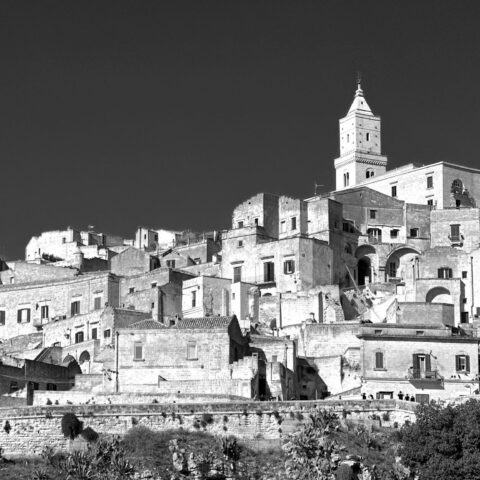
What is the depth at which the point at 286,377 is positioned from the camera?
7375 centimetres

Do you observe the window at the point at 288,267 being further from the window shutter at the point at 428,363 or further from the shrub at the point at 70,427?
the shrub at the point at 70,427

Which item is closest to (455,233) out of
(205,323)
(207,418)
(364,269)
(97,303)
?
(364,269)

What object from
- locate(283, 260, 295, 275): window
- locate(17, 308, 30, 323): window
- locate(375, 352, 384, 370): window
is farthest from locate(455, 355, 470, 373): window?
locate(17, 308, 30, 323): window

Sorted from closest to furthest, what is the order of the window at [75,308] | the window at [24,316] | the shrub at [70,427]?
the shrub at [70,427] < the window at [75,308] < the window at [24,316]

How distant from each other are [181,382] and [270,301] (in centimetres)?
1789

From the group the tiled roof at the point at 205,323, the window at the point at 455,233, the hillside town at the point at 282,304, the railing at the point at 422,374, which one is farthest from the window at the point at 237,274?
the railing at the point at 422,374

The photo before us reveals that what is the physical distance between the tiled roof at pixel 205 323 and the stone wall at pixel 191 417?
10761mm

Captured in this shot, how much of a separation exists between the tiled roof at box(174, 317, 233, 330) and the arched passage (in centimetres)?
1771

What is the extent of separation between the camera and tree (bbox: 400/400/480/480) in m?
56.5

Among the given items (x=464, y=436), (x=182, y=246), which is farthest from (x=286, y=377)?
(x=182, y=246)

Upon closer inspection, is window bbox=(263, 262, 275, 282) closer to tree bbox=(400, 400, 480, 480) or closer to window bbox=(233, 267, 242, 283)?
window bbox=(233, 267, 242, 283)

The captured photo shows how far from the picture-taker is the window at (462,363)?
2926 inches

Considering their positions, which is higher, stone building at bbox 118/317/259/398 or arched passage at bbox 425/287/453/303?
arched passage at bbox 425/287/453/303

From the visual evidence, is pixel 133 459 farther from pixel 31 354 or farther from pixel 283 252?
pixel 283 252
